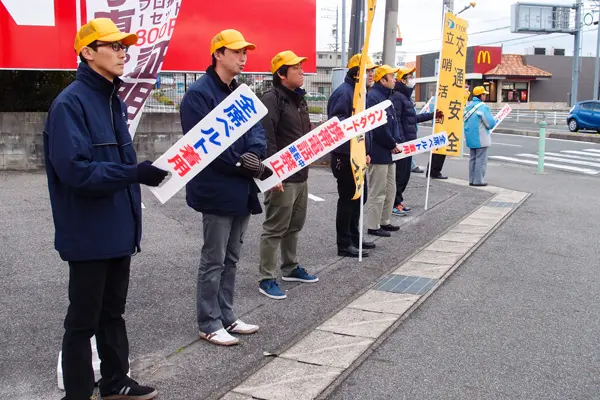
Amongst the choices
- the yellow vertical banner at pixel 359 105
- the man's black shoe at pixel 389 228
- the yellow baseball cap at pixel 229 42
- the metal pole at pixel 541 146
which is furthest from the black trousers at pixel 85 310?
→ the metal pole at pixel 541 146

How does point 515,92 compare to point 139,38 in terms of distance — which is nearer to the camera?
point 139,38

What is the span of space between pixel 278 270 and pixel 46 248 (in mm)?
2478

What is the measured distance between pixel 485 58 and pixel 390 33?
44.0m

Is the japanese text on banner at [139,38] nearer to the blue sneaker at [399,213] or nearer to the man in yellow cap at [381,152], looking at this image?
the man in yellow cap at [381,152]

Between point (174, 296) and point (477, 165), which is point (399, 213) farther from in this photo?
point (174, 296)

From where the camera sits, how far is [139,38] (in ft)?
12.7

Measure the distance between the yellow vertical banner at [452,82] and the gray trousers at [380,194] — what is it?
2069mm

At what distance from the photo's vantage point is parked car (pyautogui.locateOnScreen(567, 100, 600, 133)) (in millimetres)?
26844

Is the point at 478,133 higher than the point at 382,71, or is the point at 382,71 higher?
the point at 382,71

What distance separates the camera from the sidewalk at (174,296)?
3.69 metres

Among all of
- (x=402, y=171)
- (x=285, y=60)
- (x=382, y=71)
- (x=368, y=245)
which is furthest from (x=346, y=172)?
(x=402, y=171)

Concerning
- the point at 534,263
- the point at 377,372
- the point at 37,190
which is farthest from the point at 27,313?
the point at 37,190

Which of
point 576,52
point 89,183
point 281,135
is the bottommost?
point 89,183

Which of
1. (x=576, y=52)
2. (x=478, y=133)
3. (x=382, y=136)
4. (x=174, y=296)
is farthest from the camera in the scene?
(x=576, y=52)
